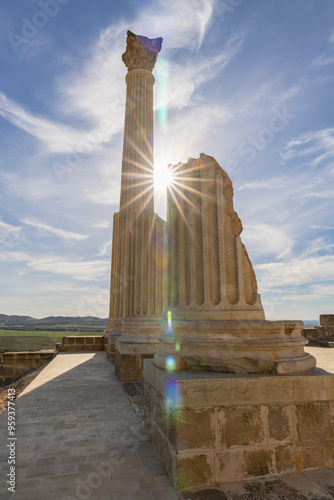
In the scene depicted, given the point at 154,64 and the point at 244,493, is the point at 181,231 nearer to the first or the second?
the point at 244,493

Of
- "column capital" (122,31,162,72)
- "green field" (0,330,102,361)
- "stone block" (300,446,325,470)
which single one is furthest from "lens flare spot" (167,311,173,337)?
"green field" (0,330,102,361)

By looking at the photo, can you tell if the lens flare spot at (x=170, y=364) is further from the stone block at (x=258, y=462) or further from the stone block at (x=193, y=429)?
the stone block at (x=258, y=462)

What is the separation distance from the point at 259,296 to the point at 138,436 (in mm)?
2507

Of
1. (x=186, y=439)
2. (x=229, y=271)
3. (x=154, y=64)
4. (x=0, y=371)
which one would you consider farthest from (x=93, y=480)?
(x=154, y=64)

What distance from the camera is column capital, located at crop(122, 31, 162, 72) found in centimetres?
1175

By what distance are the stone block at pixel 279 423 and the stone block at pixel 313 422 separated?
0.10 m

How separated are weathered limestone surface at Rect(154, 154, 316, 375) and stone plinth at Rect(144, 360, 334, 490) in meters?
0.29

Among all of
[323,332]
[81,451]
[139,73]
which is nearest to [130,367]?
[81,451]

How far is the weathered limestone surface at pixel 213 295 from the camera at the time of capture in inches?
134

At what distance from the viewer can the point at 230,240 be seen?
3.94 metres

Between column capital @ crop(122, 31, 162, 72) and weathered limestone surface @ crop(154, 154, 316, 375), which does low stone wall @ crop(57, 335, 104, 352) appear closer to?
weathered limestone surface @ crop(154, 154, 316, 375)

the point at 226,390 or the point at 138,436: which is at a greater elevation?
the point at 226,390

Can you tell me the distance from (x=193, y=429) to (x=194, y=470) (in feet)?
1.12

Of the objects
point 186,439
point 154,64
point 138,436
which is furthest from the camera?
point 154,64
